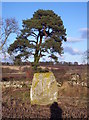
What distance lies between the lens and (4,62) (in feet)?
67.1

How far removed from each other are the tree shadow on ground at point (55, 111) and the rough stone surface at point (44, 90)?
1.28ft

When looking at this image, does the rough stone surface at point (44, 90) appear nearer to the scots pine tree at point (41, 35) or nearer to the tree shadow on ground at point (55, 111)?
the tree shadow on ground at point (55, 111)

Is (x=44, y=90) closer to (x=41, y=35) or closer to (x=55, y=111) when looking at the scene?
(x=55, y=111)

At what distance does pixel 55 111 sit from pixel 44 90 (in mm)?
1543

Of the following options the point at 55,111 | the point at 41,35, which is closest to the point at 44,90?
the point at 55,111

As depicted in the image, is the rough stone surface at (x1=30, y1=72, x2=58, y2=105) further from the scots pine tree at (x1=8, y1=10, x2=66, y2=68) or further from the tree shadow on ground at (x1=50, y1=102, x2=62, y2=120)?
the scots pine tree at (x1=8, y1=10, x2=66, y2=68)

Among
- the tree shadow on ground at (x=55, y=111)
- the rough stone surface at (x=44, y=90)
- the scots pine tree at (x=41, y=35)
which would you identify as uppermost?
the scots pine tree at (x=41, y=35)

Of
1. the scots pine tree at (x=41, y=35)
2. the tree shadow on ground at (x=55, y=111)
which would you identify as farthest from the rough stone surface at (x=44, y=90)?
the scots pine tree at (x=41, y=35)

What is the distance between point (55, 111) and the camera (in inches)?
323

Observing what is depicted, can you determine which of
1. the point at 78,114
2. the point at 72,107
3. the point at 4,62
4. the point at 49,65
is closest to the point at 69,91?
the point at 72,107

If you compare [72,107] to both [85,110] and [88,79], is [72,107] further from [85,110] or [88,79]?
[88,79]

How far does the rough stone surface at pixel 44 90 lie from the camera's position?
31.1 ft

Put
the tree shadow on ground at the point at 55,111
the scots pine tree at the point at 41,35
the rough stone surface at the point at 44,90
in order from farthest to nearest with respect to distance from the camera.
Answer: the scots pine tree at the point at 41,35, the rough stone surface at the point at 44,90, the tree shadow on ground at the point at 55,111

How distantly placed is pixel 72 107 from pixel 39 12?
43.0 feet
